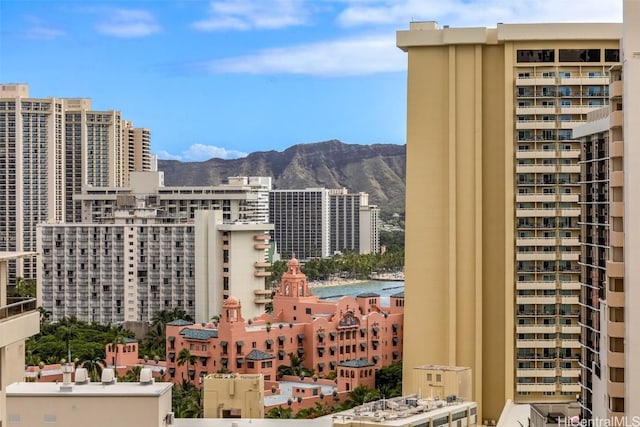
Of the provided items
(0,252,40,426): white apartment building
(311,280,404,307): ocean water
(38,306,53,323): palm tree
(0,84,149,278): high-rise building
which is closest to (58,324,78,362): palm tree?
(38,306,53,323): palm tree

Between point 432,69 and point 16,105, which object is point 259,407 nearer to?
point 432,69

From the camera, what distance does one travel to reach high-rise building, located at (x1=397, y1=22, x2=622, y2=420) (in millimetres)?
11578

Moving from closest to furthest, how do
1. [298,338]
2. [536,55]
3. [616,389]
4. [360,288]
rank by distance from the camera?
[616,389]
[536,55]
[298,338]
[360,288]

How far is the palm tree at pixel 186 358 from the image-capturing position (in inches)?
689

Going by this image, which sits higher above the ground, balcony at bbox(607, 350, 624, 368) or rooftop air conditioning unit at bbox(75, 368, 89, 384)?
balcony at bbox(607, 350, 624, 368)

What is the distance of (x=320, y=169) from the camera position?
197ft

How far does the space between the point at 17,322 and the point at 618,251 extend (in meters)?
2.83

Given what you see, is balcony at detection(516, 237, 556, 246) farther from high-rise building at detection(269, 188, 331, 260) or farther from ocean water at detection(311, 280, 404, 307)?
high-rise building at detection(269, 188, 331, 260)

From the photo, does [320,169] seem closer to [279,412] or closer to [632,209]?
[279,412]

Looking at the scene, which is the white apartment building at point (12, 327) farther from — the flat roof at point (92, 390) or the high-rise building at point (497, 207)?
the high-rise building at point (497, 207)

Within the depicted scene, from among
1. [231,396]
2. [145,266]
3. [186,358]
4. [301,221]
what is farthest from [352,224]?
[231,396]

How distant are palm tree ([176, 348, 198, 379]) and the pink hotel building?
0.03 m

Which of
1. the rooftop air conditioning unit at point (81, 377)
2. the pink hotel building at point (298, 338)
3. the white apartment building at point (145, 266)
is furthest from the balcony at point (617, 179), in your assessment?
the white apartment building at point (145, 266)

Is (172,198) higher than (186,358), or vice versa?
(172,198)
